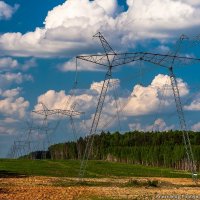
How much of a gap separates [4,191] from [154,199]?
10.6 meters

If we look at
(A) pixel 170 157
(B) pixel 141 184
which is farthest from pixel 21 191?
(A) pixel 170 157

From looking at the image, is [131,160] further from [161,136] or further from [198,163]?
[198,163]

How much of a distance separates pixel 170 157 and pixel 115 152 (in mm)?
49455

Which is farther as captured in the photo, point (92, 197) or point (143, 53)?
point (143, 53)

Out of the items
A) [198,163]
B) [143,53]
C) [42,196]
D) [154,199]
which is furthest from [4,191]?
[198,163]

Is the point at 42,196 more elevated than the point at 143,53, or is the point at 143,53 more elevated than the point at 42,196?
the point at 143,53

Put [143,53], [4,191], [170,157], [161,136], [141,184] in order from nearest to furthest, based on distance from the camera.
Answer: [4,191] < [141,184] < [143,53] < [170,157] < [161,136]

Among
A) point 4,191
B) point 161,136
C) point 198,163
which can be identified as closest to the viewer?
point 4,191

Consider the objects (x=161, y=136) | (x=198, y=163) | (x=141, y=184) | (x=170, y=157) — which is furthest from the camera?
(x=161, y=136)

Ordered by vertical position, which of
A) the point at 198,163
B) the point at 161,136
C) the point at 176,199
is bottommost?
the point at 176,199

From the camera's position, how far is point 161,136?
7618 inches

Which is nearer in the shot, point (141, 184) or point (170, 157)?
point (141, 184)

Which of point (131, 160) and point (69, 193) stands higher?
point (131, 160)

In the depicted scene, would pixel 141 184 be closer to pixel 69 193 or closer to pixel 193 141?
pixel 69 193
